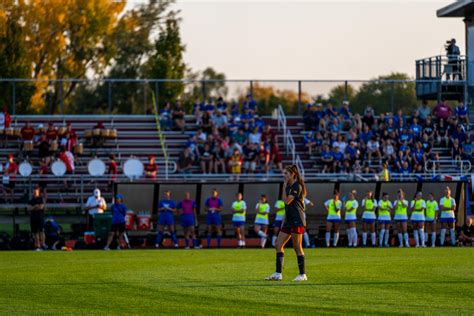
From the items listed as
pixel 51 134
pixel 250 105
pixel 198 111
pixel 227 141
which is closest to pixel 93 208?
pixel 51 134

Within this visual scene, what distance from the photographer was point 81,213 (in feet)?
134

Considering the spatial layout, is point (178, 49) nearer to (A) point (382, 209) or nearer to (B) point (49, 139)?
(B) point (49, 139)

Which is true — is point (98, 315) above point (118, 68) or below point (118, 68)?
below

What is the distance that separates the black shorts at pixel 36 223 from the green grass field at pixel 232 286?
720 cm

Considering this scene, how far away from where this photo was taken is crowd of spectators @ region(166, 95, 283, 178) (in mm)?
43500

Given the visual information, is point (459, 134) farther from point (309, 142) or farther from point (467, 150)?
point (309, 142)

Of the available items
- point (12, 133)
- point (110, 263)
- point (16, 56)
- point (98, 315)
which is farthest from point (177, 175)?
point (98, 315)

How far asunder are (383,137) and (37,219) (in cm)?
1711

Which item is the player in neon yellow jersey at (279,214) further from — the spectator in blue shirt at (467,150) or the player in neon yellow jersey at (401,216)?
the spectator in blue shirt at (467,150)

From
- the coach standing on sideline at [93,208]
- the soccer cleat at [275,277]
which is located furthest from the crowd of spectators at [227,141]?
the soccer cleat at [275,277]

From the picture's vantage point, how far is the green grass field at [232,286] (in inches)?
602

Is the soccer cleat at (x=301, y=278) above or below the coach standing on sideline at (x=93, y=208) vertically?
below

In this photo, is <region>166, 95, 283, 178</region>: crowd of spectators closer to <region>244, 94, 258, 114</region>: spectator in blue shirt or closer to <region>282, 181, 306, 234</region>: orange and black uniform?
<region>244, 94, 258, 114</region>: spectator in blue shirt

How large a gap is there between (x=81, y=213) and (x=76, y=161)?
362 cm
